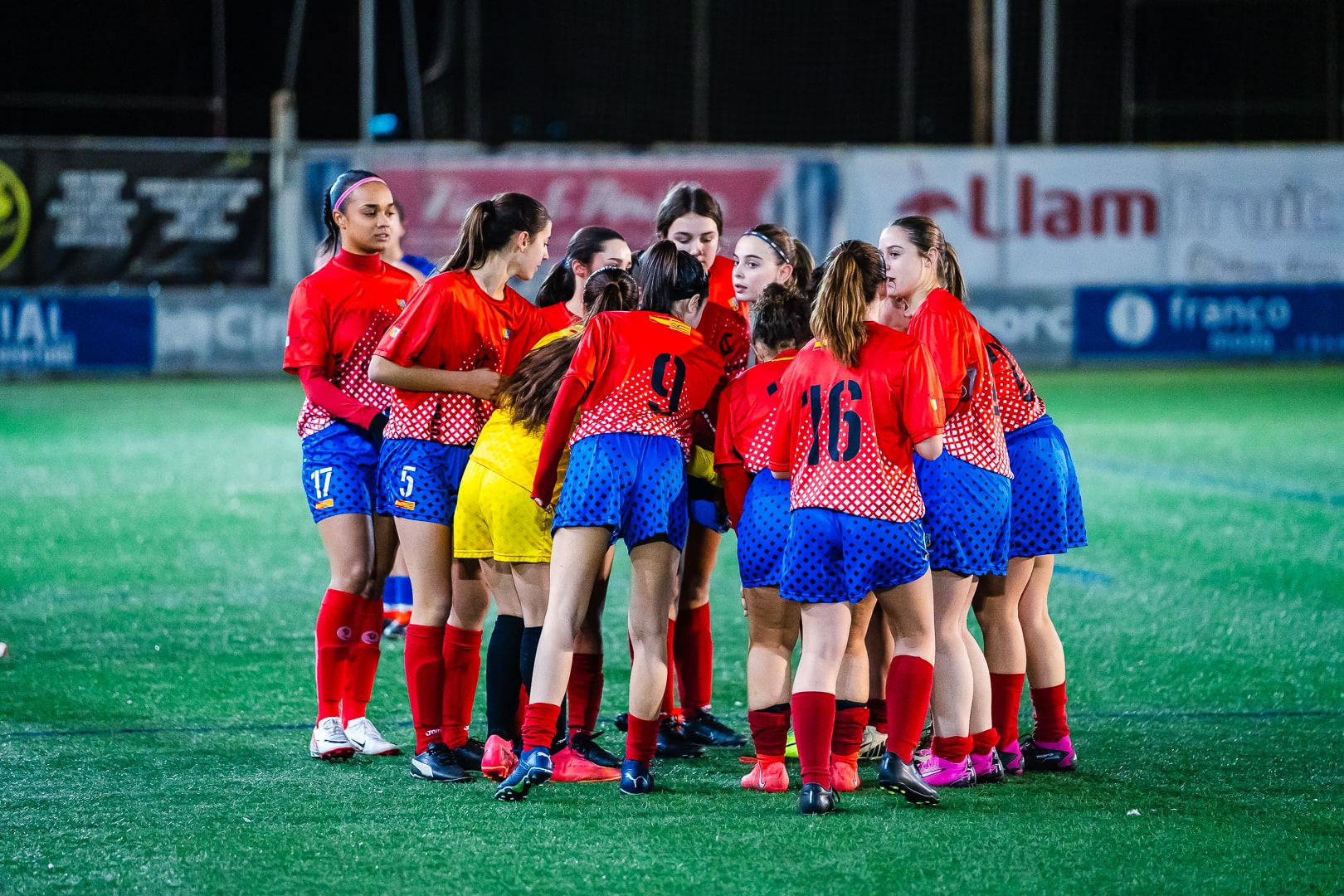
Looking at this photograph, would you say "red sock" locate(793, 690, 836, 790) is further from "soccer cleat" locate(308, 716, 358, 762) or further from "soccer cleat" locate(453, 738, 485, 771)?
"soccer cleat" locate(308, 716, 358, 762)

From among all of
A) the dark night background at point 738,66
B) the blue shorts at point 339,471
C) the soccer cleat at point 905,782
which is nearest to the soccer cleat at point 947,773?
the soccer cleat at point 905,782

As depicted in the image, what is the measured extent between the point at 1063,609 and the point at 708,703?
112 inches

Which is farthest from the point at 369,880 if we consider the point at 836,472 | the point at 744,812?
the point at 836,472

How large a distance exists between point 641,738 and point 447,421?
4.01 ft

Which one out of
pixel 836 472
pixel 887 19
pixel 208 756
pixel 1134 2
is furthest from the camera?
pixel 887 19

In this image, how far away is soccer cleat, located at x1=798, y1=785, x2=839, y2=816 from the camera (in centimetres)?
466

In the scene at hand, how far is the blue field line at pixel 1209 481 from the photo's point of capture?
11.0 m

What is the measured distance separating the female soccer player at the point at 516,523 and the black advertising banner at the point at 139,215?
16.0 metres

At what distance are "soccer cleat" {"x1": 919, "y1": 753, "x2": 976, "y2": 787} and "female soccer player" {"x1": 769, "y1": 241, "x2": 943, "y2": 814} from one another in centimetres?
21

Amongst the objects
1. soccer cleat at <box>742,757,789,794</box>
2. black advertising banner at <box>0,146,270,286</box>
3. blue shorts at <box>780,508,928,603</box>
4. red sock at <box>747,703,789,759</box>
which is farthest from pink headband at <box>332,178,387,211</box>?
black advertising banner at <box>0,146,270,286</box>

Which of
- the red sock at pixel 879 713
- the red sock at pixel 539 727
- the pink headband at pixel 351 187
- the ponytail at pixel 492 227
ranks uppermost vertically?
the pink headband at pixel 351 187

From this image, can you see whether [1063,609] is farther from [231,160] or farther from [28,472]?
[231,160]

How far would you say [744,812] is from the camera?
15.5 feet

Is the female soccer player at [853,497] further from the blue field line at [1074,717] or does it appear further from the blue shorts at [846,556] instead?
the blue field line at [1074,717]
